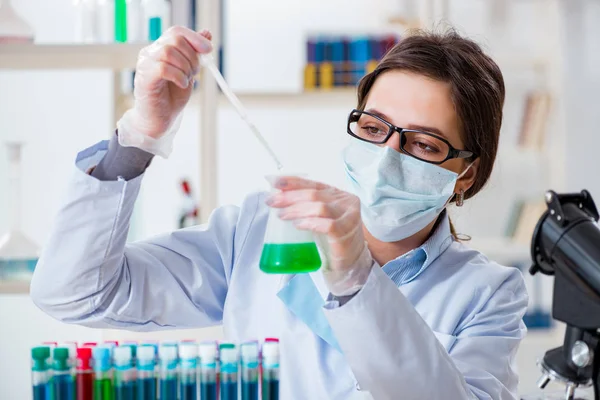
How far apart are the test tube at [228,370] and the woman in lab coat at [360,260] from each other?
0.58ft

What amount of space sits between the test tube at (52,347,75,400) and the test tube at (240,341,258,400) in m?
0.21

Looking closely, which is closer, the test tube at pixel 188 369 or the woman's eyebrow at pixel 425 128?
the test tube at pixel 188 369

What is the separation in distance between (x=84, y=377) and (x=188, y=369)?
125 mm

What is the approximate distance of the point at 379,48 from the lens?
3.28m

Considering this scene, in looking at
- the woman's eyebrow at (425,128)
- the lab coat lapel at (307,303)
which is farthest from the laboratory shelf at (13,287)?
the woman's eyebrow at (425,128)

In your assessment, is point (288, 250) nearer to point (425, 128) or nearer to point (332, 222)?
point (332, 222)

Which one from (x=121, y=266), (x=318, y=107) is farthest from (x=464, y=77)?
(x=318, y=107)

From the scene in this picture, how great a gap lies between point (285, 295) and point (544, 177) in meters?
2.85

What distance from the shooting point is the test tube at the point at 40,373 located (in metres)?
0.98

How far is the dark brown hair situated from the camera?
1.54 meters

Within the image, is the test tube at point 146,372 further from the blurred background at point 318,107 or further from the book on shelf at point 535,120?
the book on shelf at point 535,120

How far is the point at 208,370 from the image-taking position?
3.28 ft

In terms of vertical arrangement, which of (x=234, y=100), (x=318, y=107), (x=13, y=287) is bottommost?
(x=13, y=287)

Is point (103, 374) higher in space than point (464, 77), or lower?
lower
